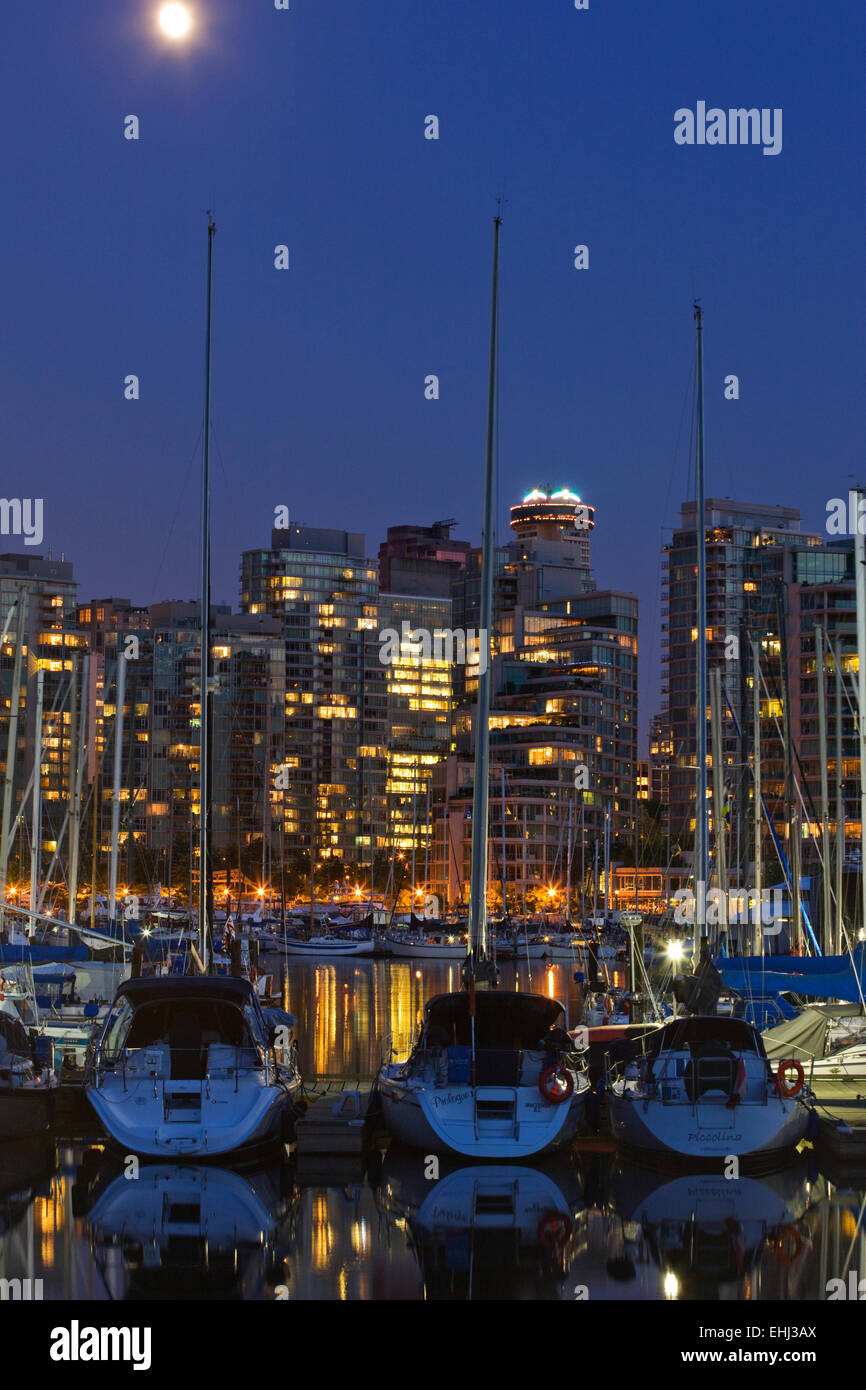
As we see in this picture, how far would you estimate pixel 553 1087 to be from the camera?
27.6 meters

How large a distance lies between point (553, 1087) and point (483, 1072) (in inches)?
47.8

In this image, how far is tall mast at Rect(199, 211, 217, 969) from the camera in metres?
35.2

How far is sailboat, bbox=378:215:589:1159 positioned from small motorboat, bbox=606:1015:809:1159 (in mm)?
1166

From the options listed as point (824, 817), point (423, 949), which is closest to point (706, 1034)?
point (824, 817)

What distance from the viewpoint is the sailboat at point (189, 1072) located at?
89.5ft

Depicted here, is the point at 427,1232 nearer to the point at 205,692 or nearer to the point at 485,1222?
the point at 485,1222

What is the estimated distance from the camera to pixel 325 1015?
6353cm

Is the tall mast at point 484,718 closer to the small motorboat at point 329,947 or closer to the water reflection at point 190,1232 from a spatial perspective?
the water reflection at point 190,1232

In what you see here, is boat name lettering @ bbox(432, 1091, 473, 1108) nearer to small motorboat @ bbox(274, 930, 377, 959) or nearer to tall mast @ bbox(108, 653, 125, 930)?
tall mast @ bbox(108, 653, 125, 930)

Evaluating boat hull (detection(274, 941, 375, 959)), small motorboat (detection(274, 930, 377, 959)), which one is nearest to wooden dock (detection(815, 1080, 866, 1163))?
small motorboat (detection(274, 930, 377, 959))

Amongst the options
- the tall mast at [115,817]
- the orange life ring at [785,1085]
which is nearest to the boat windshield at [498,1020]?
the orange life ring at [785,1085]
